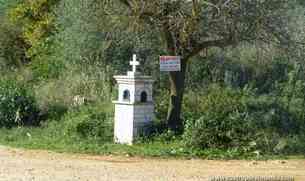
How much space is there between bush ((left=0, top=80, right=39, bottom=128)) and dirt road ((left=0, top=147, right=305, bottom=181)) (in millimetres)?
4714

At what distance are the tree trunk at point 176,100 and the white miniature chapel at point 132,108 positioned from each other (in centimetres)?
56

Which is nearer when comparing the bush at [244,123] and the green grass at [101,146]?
the green grass at [101,146]

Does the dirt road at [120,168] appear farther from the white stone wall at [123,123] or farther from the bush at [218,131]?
the white stone wall at [123,123]

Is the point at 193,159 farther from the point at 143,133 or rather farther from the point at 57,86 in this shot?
the point at 57,86

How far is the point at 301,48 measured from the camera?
16812 millimetres

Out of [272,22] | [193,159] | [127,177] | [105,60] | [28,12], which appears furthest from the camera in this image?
[28,12]

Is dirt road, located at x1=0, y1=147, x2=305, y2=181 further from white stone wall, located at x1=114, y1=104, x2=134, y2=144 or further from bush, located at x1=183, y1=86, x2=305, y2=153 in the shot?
white stone wall, located at x1=114, y1=104, x2=134, y2=144

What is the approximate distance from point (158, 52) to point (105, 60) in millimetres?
2194

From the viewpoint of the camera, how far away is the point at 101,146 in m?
15.8

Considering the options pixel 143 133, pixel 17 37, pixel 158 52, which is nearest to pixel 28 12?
pixel 17 37

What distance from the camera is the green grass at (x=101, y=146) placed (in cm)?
1477

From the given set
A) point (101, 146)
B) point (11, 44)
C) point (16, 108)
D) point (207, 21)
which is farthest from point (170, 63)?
point (11, 44)

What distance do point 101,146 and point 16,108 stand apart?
484 cm

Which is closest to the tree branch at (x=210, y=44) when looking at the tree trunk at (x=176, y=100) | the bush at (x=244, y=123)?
the tree trunk at (x=176, y=100)
